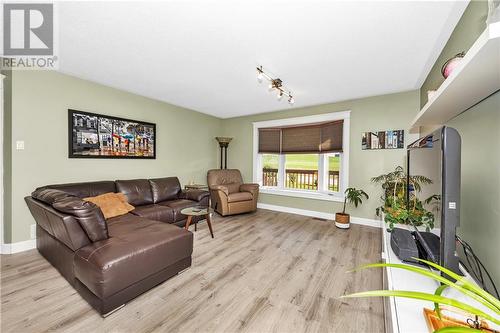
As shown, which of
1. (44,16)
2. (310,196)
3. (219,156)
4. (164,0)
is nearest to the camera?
(164,0)

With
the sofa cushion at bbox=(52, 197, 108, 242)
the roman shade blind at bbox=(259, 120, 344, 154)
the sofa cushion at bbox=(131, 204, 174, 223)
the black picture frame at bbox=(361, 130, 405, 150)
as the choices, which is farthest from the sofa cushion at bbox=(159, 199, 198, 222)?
the black picture frame at bbox=(361, 130, 405, 150)

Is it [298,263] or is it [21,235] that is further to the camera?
[21,235]

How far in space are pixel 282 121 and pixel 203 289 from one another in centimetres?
373

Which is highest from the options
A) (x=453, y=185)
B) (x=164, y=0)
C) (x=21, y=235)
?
(x=164, y=0)

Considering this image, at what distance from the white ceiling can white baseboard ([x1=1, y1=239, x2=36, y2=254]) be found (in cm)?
235

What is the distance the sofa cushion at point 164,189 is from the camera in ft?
11.5

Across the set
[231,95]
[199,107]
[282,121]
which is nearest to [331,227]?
[282,121]

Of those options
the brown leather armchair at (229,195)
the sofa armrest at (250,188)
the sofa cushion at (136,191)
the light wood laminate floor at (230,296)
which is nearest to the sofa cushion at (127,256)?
the light wood laminate floor at (230,296)

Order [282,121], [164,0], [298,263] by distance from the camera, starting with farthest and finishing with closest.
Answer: [282,121]
[298,263]
[164,0]

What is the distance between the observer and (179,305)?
1.61 m

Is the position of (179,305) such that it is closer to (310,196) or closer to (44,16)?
(44,16)

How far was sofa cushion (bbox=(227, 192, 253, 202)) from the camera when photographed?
13.2ft

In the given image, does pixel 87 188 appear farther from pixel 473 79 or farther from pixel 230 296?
pixel 473 79

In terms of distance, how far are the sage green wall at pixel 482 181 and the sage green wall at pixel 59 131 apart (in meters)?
4.28
